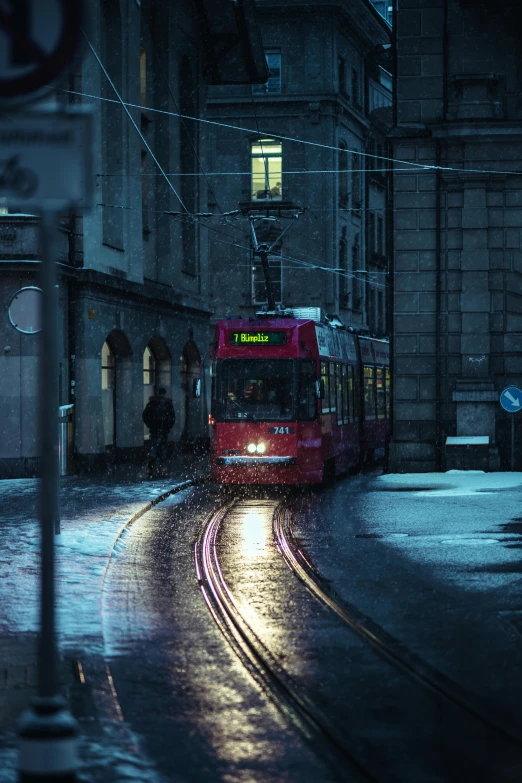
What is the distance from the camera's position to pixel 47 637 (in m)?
4.79

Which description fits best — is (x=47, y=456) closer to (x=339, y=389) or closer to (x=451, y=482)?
(x=451, y=482)

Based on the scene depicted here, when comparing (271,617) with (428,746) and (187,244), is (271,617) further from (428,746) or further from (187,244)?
(187,244)

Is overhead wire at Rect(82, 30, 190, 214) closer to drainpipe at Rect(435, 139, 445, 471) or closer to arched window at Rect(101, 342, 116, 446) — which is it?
arched window at Rect(101, 342, 116, 446)

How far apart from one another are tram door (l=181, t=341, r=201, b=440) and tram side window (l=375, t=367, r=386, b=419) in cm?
763

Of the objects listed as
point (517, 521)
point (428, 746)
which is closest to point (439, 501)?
point (517, 521)

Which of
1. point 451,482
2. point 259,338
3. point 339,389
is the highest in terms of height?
point 259,338

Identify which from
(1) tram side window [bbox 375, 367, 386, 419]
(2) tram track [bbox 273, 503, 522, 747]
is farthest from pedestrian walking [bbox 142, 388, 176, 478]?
(2) tram track [bbox 273, 503, 522, 747]

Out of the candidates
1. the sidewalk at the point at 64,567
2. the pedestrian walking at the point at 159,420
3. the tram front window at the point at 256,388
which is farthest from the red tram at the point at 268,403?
the pedestrian walking at the point at 159,420

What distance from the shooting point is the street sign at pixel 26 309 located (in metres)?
19.0

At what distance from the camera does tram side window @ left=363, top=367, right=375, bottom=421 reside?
31688 millimetres

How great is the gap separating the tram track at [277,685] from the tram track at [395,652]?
2.45 ft

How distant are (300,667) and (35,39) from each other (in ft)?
16.1

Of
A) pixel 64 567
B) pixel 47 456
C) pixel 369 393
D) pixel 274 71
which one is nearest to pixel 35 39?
pixel 47 456

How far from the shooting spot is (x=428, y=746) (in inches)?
255
